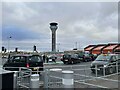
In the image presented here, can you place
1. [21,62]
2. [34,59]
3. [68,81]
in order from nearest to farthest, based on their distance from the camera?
[68,81] → [21,62] → [34,59]

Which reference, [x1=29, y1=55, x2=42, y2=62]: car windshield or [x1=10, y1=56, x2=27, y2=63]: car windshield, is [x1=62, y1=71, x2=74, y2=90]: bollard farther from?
[x1=29, y1=55, x2=42, y2=62]: car windshield

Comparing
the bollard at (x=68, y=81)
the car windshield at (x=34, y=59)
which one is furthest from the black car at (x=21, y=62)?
the bollard at (x=68, y=81)

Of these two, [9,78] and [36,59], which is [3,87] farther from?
[36,59]

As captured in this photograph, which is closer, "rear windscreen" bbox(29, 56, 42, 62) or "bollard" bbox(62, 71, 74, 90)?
"bollard" bbox(62, 71, 74, 90)

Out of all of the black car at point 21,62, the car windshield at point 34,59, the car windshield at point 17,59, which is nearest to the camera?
the black car at point 21,62

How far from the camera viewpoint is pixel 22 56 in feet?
55.9

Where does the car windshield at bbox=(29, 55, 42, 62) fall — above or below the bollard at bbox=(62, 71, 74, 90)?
above

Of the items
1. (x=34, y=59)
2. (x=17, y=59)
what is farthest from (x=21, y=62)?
(x=34, y=59)

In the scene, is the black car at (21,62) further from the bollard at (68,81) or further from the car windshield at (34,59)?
the bollard at (68,81)

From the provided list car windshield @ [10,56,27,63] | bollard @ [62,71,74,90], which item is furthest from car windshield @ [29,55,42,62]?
bollard @ [62,71,74,90]

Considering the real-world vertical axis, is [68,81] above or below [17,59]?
below

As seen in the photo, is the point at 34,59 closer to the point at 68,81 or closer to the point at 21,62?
the point at 21,62

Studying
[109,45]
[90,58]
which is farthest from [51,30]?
[90,58]

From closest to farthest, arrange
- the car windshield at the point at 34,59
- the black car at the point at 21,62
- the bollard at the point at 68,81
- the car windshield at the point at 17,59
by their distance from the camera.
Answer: the bollard at the point at 68,81 → the black car at the point at 21,62 → the car windshield at the point at 17,59 → the car windshield at the point at 34,59
